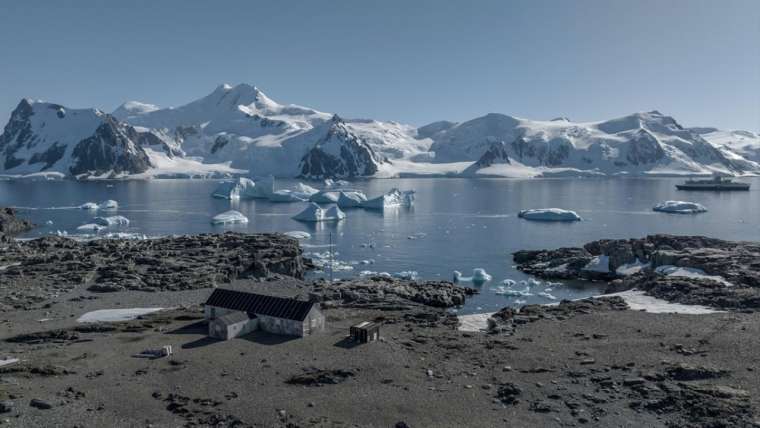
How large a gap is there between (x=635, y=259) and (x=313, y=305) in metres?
40.2

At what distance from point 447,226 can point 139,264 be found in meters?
53.0

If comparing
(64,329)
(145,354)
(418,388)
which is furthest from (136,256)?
(418,388)

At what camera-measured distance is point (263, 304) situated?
35250 millimetres

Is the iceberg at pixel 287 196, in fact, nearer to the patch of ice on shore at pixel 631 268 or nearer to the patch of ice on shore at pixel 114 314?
the patch of ice on shore at pixel 631 268

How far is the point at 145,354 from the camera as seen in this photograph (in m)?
31.0

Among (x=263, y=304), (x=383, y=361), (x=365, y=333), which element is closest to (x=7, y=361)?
(x=263, y=304)

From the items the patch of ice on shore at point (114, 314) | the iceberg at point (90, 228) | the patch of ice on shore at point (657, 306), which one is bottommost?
the patch of ice on shore at point (114, 314)

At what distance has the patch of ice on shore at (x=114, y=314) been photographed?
127 feet

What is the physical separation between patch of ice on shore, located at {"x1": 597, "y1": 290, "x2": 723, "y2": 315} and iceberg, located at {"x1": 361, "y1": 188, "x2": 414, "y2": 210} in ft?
262

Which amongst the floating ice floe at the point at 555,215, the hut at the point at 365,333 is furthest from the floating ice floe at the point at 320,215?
the hut at the point at 365,333

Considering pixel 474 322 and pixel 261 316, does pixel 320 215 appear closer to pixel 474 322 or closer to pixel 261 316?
pixel 474 322

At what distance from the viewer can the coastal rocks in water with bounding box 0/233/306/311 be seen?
48344mm

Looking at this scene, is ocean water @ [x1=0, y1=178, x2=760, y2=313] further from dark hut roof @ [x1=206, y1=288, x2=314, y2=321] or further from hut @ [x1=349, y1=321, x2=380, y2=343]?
dark hut roof @ [x1=206, y1=288, x2=314, y2=321]

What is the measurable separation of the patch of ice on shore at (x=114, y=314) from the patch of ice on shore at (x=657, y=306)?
34149mm
